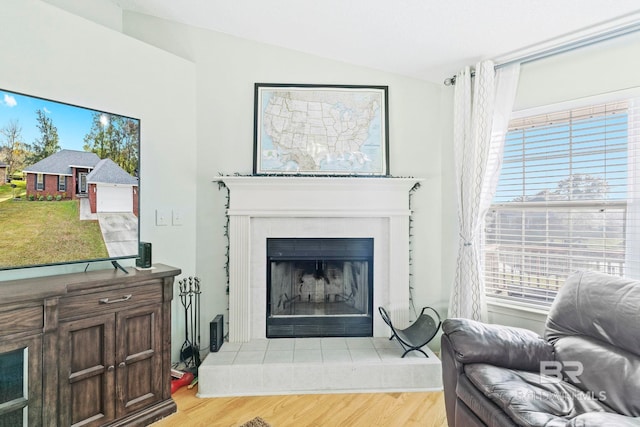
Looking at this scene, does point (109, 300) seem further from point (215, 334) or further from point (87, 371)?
point (215, 334)

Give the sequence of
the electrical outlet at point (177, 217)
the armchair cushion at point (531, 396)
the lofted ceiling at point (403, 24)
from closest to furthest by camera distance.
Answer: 1. the armchair cushion at point (531, 396)
2. the lofted ceiling at point (403, 24)
3. the electrical outlet at point (177, 217)

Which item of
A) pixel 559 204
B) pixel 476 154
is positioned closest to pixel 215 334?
pixel 476 154

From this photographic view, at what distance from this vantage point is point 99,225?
1.95 metres

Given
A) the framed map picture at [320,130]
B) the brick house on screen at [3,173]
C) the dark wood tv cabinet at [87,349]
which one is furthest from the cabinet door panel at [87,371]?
the framed map picture at [320,130]

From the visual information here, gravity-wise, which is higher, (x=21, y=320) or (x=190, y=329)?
(x=21, y=320)

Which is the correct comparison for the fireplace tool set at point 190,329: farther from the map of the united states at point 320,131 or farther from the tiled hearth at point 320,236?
the map of the united states at point 320,131

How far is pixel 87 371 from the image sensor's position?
1.67 metres

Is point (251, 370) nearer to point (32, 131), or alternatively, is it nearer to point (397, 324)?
point (397, 324)

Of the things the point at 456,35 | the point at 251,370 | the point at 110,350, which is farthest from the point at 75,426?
the point at 456,35

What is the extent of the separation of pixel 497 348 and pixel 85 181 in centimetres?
255

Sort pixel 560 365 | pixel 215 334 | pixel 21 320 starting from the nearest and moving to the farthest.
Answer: pixel 21 320
pixel 560 365
pixel 215 334

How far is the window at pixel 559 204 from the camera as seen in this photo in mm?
2049

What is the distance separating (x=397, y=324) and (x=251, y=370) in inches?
50.6

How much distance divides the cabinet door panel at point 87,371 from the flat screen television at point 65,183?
1.39ft
